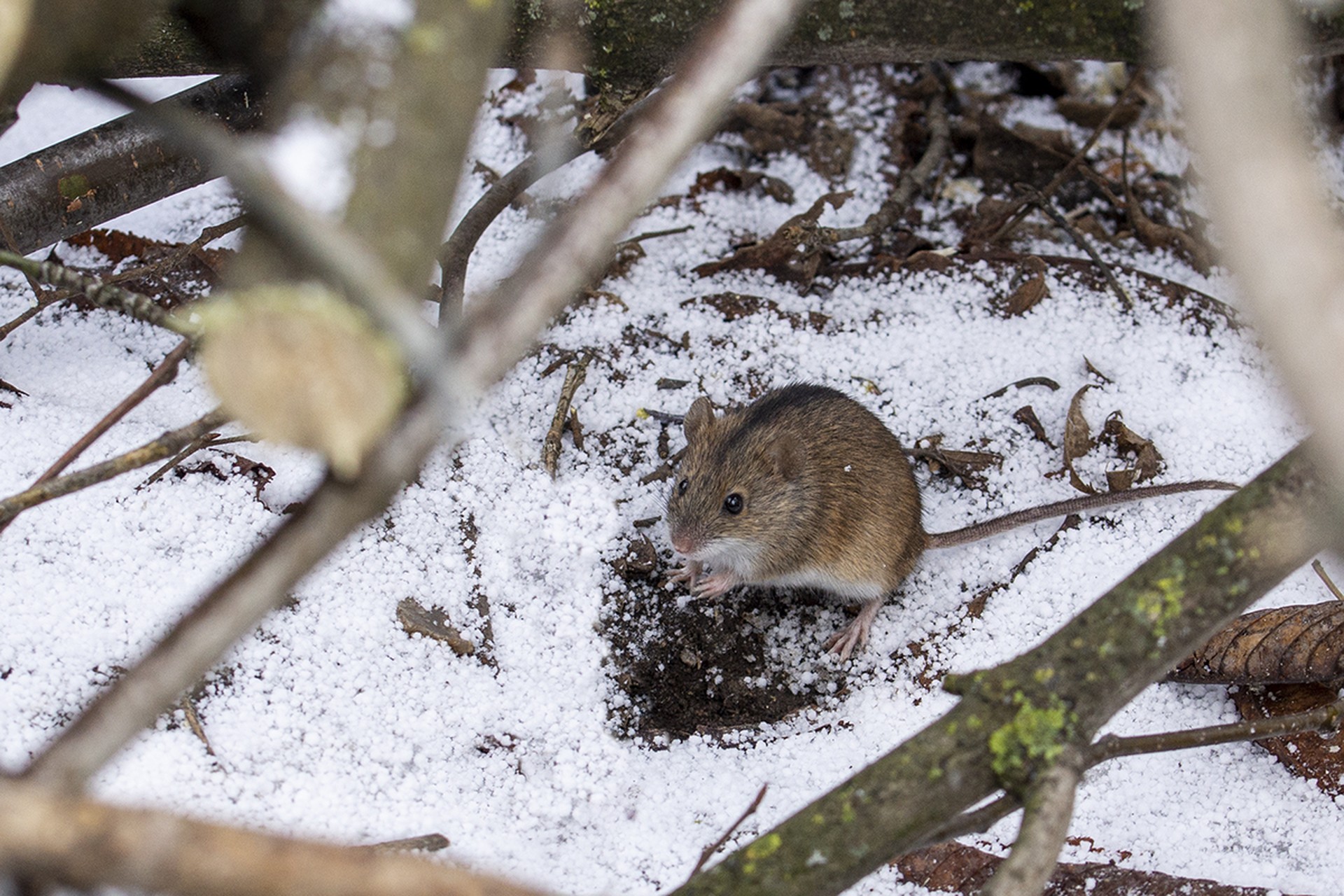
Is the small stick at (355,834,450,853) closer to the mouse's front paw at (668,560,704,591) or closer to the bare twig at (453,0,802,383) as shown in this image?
the bare twig at (453,0,802,383)

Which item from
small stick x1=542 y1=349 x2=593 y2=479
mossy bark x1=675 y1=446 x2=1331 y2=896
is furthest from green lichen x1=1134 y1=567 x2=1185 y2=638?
small stick x1=542 y1=349 x2=593 y2=479

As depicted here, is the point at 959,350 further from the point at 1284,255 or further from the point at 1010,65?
the point at 1284,255

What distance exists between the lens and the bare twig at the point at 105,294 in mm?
1625

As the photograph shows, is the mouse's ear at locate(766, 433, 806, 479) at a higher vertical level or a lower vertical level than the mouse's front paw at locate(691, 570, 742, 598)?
higher

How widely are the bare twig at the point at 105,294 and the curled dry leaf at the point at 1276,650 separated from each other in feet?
8.25

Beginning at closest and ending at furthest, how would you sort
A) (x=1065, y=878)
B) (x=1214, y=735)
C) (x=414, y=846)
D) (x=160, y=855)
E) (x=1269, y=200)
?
(x=1269, y=200) → (x=160, y=855) → (x=1214, y=735) → (x=414, y=846) → (x=1065, y=878)

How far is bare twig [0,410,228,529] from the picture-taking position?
152 centimetres

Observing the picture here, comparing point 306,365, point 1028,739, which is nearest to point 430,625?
point 1028,739

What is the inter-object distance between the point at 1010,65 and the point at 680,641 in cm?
294

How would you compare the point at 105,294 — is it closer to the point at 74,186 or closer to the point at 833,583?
the point at 74,186

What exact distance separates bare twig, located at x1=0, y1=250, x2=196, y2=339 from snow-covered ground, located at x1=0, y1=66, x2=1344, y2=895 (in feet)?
1.61

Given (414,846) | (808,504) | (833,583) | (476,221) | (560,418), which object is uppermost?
(476,221)

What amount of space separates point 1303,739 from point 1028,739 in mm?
1552

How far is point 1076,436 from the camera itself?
3336 millimetres
